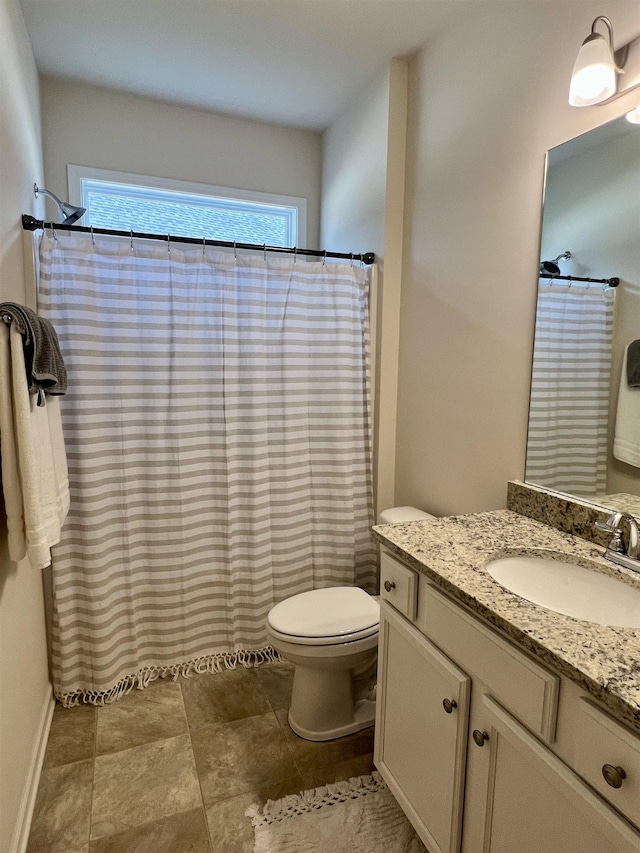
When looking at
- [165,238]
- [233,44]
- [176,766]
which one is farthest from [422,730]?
[233,44]

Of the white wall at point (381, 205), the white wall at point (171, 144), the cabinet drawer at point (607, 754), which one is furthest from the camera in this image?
the white wall at point (171, 144)

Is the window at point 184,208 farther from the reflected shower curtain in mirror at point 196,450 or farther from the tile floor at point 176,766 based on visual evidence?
the tile floor at point 176,766

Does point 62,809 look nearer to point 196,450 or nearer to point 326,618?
point 326,618

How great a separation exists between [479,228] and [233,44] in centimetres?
129

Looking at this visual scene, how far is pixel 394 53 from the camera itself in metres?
2.06

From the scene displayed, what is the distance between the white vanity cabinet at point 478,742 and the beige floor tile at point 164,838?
1.91 ft

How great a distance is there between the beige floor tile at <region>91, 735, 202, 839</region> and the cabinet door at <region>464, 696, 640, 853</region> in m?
0.97

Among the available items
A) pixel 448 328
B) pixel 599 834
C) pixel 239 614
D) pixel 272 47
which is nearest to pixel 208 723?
pixel 239 614

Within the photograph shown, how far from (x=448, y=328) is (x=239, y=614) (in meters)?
1.61

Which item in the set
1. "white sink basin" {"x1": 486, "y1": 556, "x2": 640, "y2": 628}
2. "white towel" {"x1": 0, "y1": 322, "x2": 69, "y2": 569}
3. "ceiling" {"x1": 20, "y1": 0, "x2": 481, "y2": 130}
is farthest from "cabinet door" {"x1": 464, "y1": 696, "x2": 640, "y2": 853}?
"ceiling" {"x1": 20, "y1": 0, "x2": 481, "y2": 130}

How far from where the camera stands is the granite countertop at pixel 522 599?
783 mm

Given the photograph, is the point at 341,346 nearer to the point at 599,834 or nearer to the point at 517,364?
the point at 517,364

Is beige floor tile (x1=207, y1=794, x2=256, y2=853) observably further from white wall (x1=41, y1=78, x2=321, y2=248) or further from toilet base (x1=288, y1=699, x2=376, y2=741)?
white wall (x1=41, y1=78, x2=321, y2=248)

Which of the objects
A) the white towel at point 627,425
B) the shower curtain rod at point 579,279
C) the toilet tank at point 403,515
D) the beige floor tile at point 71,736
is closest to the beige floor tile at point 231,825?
the beige floor tile at point 71,736
